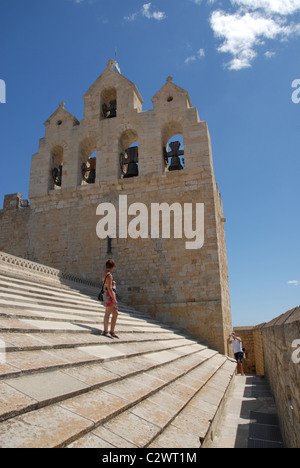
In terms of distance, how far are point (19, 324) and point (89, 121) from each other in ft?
37.8

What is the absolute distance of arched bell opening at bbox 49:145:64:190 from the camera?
1299cm

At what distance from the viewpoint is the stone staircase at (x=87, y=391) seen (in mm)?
1708

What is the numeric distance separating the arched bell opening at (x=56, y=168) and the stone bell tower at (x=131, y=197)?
44mm

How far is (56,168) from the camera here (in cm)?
1333

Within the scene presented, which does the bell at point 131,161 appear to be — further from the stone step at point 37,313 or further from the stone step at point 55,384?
the stone step at point 55,384

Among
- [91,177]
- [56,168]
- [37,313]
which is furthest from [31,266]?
[56,168]

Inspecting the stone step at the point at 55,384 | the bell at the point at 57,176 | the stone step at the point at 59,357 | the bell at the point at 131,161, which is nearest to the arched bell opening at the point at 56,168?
the bell at the point at 57,176

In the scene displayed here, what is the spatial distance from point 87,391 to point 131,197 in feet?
30.9

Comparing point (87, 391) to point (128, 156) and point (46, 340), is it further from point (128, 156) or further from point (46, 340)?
point (128, 156)

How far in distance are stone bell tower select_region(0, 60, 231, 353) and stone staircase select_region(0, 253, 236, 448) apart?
17.8 feet

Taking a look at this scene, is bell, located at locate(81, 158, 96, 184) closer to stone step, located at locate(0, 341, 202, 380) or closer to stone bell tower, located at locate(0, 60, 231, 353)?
stone bell tower, located at locate(0, 60, 231, 353)
